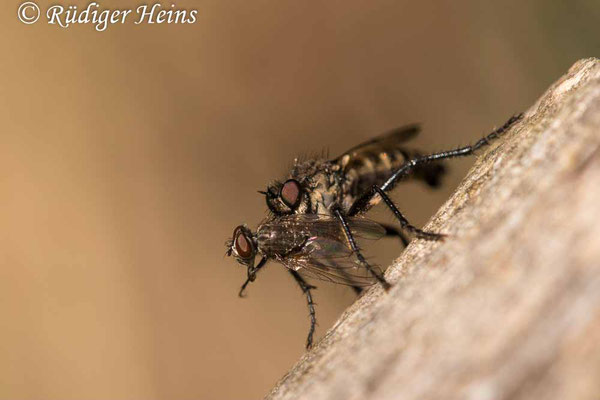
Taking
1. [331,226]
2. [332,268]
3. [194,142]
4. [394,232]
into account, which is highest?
[194,142]

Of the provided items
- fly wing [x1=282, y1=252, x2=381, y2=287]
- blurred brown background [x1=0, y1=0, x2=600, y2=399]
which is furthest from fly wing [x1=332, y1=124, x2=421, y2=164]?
fly wing [x1=282, y1=252, x2=381, y2=287]

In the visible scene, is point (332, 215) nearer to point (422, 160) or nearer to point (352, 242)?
point (352, 242)

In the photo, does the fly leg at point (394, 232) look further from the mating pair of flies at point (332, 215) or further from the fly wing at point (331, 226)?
the fly wing at point (331, 226)

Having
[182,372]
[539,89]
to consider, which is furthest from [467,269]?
[539,89]

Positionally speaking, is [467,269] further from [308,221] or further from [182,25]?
[182,25]

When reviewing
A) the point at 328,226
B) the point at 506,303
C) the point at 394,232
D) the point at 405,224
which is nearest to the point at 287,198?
the point at 328,226
